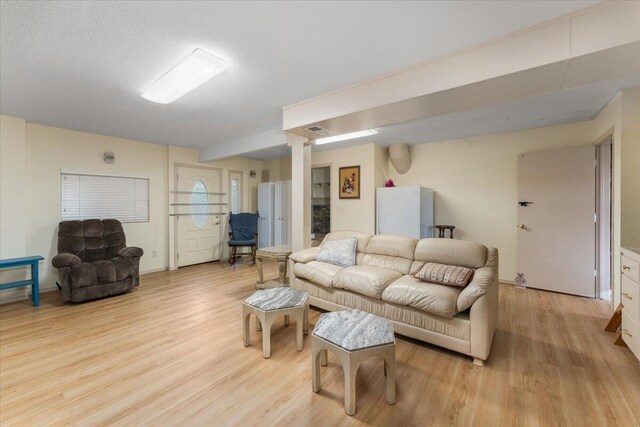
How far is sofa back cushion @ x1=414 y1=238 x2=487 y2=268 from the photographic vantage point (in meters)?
2.60

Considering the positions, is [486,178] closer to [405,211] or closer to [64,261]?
[405,211]

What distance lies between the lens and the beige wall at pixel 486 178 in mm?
3938

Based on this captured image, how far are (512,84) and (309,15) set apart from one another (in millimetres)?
1526

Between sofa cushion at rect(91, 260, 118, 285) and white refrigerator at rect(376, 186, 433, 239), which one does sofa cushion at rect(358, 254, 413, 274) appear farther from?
sofa cushion at rect(91, 260, 118, 285)

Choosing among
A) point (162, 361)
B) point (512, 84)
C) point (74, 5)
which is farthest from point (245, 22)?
point (162, 361)

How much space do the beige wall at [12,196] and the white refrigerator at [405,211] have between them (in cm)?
517

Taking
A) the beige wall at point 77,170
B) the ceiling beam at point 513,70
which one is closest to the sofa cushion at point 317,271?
the ceiling beam at point 513,70

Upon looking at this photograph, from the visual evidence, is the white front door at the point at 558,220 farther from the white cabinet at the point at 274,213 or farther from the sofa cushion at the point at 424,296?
the white cabinet at the point at 274,213

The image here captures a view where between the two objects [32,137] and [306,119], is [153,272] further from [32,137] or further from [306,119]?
[306,119]

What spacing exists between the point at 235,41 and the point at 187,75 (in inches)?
25.8

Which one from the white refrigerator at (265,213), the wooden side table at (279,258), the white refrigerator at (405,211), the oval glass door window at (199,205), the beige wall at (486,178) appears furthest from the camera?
the white refrigerator at (265,213)

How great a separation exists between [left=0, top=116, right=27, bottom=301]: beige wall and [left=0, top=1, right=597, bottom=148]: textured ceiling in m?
0.69

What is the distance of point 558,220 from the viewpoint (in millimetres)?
3707

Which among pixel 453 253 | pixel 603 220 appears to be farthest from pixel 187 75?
pixel 603 220
